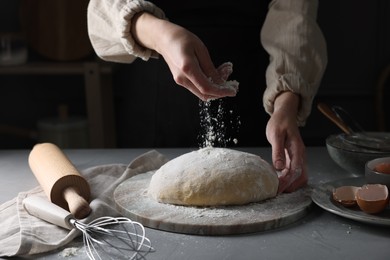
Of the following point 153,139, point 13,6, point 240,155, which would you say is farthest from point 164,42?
point 13,6

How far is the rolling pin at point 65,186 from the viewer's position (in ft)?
2.88

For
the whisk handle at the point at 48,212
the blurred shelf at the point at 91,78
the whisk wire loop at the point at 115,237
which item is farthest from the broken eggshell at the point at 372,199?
the blurred shelf at the point at 91,78

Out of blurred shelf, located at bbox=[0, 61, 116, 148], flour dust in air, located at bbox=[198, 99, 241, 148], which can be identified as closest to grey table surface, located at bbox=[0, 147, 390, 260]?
flour dust in air, located at bbox=[198, 99, 241, 148]

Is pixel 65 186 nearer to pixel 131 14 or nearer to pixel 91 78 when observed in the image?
pixel 131 14

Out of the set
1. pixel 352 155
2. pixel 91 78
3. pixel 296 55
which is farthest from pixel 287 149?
pixel 91 78

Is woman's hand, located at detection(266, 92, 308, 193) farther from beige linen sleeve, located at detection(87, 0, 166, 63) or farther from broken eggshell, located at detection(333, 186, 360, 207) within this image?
beige linen sleeve, located at detection(87, 0, 166, 63)

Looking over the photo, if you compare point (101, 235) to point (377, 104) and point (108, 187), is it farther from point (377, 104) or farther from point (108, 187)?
point (377, 104)

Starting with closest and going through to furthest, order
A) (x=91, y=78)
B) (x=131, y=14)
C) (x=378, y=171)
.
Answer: (x=378, y=171) → (x=131, y=14) → (x=91, y=78)

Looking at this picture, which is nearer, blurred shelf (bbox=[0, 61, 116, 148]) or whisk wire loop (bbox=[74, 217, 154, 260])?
whisk wire loop (bbox=[74, 217, 154, 260])

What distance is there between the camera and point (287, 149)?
1.05 metres

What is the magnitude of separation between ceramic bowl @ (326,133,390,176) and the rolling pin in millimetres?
440

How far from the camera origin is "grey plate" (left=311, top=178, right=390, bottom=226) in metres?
0.83

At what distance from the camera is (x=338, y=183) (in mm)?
976

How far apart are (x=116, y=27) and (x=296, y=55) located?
36cm
